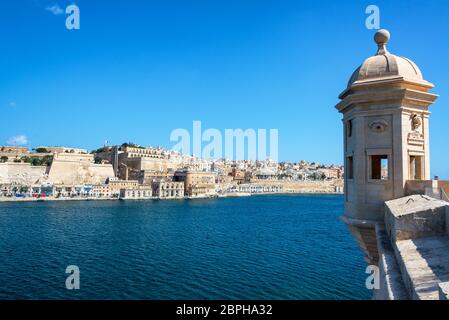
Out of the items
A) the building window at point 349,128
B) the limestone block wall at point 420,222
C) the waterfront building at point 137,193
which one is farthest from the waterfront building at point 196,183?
the limestone block wall at point 420,222

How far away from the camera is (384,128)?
17.0 ft

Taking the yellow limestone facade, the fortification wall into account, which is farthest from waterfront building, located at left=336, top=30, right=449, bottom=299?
the fortification wall

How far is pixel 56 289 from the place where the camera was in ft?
42.1

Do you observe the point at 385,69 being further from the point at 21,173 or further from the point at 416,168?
the point at 21,173

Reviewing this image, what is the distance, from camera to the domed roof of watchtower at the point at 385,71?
5.16 meters

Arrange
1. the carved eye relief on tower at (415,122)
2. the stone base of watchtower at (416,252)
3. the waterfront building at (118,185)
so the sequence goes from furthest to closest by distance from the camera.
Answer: the waterfront building at (118,185) → the carved eye relief on tower at (415,122) → the stone base of watchtower at (416,252)

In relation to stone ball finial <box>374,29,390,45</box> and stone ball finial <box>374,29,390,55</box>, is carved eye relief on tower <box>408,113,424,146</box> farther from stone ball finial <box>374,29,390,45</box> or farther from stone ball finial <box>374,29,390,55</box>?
stone ball finial <box>374,29,390,45</box>

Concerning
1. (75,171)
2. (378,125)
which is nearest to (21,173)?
(75,171)

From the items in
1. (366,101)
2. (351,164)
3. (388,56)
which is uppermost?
(388,56)

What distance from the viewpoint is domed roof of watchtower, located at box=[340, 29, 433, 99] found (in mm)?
5164

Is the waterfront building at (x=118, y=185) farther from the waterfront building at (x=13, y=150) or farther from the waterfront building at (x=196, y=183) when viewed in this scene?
the waterfront building at (x=13, y=150)

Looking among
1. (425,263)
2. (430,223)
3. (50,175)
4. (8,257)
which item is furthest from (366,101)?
(50,175)
